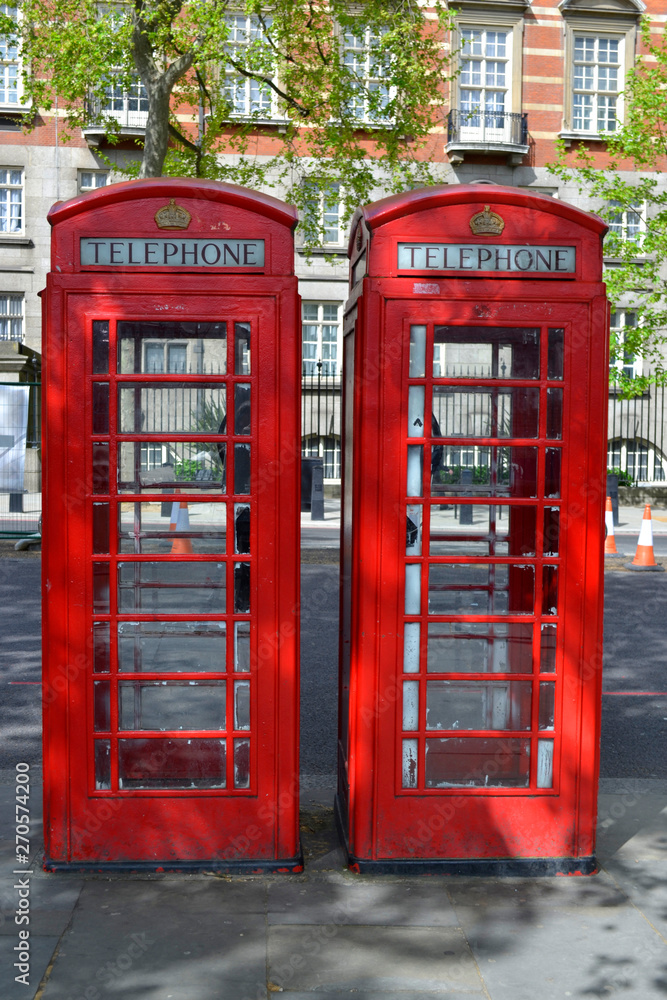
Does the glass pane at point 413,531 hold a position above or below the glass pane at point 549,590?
above

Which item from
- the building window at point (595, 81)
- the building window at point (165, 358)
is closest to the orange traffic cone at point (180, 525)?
the building window at point (165, 358)

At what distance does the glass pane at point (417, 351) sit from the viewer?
4031mm

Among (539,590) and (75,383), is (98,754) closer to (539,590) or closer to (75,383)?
(75,383)

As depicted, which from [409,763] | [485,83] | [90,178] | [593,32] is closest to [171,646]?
[409,763]

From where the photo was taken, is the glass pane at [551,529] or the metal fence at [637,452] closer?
the glass pane at [551,529]

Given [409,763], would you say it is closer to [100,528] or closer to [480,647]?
[480,647]

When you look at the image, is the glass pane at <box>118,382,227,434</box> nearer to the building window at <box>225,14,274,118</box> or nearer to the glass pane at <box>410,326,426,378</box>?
the glass pane at <box>410,326,426,378</box>

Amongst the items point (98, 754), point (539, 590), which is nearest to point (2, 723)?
point (98, 754)

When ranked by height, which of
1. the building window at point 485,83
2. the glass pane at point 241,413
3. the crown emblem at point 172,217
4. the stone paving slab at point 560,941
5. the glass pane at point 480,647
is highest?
the building window at point 485,83

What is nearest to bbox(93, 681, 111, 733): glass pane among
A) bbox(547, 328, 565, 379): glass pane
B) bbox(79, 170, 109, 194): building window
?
bbox(547, 328, 565, 379): glass pane

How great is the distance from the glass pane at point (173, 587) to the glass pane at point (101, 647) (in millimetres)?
111

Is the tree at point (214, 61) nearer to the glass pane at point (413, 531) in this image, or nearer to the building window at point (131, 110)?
the building window at point (131, 110)

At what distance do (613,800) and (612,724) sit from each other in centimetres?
158

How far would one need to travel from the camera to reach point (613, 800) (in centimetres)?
511
